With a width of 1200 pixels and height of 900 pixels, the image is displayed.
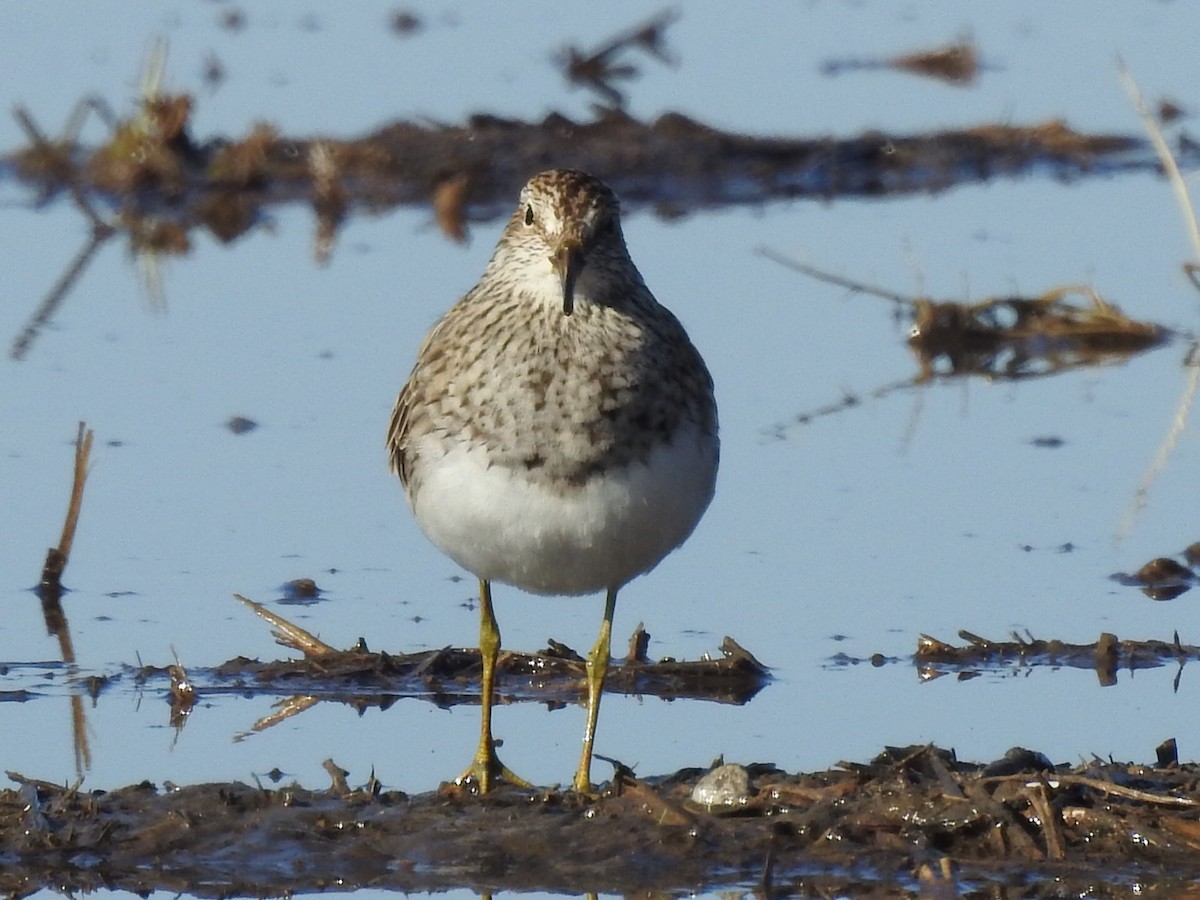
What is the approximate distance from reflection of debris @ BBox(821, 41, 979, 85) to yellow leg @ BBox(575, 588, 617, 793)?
1188cm

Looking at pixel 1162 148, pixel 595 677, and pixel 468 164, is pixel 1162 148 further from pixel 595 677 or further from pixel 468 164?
pixel 468 164

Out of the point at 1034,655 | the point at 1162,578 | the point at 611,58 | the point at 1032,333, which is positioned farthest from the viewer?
the point at 611,58

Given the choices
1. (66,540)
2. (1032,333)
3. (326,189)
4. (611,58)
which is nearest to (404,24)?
(611,58)

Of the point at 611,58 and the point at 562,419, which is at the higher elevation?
the point at 611,58

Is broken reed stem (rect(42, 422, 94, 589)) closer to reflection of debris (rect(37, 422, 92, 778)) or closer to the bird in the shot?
reflection of debris (rect(37, 422, 92, 778))

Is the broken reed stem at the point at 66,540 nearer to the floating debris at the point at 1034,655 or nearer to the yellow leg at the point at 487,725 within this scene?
the yellow leg at the point at 487,725

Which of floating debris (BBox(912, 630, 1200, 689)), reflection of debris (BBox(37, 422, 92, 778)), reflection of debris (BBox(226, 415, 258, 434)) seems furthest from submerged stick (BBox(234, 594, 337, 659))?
reflection of debris (BBox(226, 415, 258, 434))

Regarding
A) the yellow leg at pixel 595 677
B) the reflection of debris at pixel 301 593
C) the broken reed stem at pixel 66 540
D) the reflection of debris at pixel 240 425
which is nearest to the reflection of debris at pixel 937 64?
the reflection of debris at pixel 240 425

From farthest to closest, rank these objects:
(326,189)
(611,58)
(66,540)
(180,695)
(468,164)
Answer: (611,58)
(468,164)
(326,189)
(66,540)
(180,695)

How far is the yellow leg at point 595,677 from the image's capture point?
7801 millimetres

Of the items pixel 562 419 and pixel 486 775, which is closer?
pixel 562 419

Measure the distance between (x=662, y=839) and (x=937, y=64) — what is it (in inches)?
517

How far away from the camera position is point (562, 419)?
24.2 feet

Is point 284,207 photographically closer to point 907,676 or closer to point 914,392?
point 914,392
